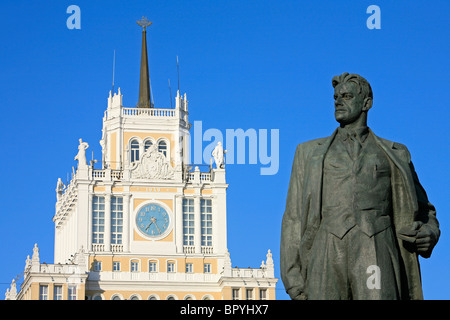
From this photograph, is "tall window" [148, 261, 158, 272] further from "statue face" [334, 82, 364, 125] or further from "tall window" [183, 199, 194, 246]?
"statue face" [334, 82, 364, 125]

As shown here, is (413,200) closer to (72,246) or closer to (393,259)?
(393,259)

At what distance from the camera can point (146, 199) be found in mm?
90812

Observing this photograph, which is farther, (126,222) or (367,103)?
(126,222)

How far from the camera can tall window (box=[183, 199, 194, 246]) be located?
90.1m

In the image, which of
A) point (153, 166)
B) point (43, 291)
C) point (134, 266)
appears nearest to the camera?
point (43, 291)

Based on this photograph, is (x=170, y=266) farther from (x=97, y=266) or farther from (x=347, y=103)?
(x=347, y=103)

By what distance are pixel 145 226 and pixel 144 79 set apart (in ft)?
59.7

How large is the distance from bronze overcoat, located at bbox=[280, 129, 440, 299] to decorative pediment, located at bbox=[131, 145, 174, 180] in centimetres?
8141

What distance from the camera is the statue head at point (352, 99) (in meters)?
10.5

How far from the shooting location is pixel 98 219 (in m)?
89.3

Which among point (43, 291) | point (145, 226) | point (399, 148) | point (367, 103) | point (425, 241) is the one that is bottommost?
point (425, 241)

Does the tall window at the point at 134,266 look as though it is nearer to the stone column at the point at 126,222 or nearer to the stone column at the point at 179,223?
the stone column at the point at 126,222

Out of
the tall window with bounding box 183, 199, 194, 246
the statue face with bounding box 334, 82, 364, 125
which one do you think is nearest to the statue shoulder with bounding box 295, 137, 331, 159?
the statue face with bounding box 334, 82, 364, 125

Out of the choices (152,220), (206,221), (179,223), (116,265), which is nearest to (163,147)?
(152,220)
